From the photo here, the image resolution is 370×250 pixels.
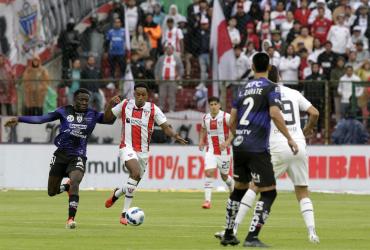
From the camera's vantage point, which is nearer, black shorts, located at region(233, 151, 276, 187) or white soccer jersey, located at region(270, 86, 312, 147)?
black shorts, located at region(233, 151, 276, 187)

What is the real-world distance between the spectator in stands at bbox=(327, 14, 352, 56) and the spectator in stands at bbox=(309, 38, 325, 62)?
0.49 m

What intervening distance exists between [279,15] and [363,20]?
2.57 m

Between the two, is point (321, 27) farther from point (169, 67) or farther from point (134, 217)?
point (134, 217)

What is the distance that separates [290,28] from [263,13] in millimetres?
1123

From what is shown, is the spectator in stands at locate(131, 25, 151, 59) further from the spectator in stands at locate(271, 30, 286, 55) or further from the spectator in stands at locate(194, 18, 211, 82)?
the spectator in stands at locate(271, 30, 286, 55)

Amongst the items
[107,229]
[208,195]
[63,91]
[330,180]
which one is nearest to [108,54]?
[63,91]

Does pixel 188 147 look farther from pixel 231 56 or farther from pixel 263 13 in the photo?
pixel 263 13

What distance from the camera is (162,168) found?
31.5 metres

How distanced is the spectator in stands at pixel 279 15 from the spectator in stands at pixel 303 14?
1.39ft

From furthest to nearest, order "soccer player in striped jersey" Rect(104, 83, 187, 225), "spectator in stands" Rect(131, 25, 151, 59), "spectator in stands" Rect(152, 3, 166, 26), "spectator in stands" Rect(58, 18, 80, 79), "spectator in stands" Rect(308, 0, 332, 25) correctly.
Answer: "spectator in stands" Rect(152, 3, 166, 26), "spectator in stands" Rect(308, 0, 332, 25), "spectator in stands" Rect(131, 25, 151, 59), "spectator in stands" Rect(58, 18, 80, 79), "soccer player in striped jersey" Rect(104, 83, 187, 225)

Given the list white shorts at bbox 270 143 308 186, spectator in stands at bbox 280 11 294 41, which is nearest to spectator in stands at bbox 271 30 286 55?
spectator in stands at bbox 280 11 294 41

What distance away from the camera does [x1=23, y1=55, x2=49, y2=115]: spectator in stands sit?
31.0 metres

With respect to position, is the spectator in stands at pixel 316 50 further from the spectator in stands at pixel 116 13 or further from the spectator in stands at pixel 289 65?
the spectator in stands at pixel 116 13


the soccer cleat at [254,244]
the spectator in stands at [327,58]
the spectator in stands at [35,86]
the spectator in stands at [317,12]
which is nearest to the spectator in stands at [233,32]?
the spectator in stands at [317,12]
